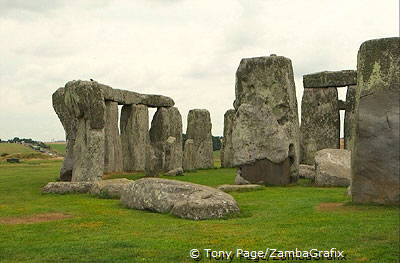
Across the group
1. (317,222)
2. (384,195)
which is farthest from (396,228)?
(384,195)

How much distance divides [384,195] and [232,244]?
4165 millimetres

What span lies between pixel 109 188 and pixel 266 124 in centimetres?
603

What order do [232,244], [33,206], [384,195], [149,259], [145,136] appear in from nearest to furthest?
[149,259] < [232,244] < [384,195] < [33,206] < [145,136]

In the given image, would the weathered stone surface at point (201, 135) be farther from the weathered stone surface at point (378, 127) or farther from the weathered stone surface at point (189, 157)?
the weathered stone surface at point (378, 127)

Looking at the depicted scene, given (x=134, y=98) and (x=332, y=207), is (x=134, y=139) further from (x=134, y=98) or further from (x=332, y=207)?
(x=332, y=207)

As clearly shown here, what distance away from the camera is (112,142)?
26391 millimetres

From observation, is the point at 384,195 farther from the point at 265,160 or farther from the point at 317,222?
the point at 265,160

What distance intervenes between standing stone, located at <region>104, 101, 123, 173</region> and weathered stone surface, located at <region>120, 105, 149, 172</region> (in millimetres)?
1534

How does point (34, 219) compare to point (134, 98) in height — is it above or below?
below

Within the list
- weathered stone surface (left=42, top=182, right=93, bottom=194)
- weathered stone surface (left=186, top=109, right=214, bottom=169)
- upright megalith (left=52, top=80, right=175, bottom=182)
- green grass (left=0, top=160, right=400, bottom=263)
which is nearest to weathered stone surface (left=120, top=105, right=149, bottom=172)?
upright megalith (left=52, top=80, right=175, bottom=182)

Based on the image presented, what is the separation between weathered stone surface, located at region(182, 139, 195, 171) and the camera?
31.5 metres

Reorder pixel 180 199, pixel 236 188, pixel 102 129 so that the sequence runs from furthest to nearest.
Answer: pixel 102 129 < pixel 236 188 < pixel 180 199

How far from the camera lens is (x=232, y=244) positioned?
8.45m

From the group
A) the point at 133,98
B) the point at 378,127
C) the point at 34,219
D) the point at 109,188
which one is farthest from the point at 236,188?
the point at 133,98
